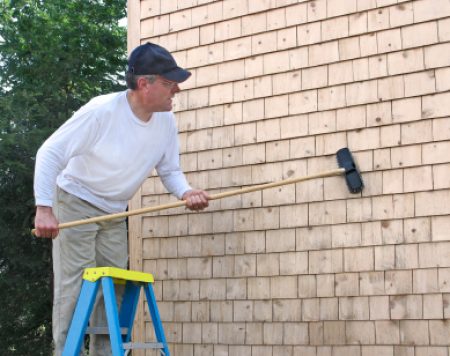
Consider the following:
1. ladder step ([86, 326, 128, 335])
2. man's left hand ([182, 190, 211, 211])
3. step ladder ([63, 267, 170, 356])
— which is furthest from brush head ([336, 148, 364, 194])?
ladder step ([86, 326, 128, 335])

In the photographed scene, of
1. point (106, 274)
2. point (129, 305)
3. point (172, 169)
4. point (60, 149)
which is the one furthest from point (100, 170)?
point (129, 305)

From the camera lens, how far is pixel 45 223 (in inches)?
107

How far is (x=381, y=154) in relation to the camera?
10.3ft

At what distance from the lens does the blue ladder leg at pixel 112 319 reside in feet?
8.12

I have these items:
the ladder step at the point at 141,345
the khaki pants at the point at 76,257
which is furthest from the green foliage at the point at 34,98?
the ladder step at the point at 141,345

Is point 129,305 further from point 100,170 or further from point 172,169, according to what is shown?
point 172,169

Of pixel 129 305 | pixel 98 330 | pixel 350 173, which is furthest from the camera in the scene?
pixel 350 173

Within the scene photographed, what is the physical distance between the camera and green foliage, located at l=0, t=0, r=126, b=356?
8.24 m

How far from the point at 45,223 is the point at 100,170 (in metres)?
0.44

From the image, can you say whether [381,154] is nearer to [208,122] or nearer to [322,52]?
[322,52]

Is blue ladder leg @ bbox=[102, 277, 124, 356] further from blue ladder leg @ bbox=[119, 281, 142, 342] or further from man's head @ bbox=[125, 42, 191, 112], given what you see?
man's head @ bbox=[125, 42, 191, 112]

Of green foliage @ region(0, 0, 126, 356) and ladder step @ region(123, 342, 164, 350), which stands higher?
green foliage @ region(0, 0, 126, 356)

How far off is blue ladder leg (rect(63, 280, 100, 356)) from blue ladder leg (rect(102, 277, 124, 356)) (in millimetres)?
76

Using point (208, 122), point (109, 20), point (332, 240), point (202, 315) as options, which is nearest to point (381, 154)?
point (332, 240)
